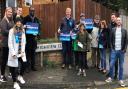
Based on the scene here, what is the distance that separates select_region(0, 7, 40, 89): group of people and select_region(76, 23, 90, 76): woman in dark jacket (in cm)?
150

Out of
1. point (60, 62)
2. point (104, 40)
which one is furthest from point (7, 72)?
point (104, 40)

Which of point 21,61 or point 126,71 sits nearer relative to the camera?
point 21,61

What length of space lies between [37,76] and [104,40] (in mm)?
2456

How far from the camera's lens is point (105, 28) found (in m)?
15.5

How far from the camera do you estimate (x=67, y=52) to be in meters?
16.1

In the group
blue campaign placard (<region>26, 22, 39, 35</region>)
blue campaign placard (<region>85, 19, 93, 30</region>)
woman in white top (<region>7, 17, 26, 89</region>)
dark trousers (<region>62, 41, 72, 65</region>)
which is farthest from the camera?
blue campaign placard (<region>85, 19, 93, 30</region>)

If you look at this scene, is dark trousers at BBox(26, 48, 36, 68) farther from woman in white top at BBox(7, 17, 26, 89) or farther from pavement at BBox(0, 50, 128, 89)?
Answer: woman in white top at BBox(7, 17, 26, 89)

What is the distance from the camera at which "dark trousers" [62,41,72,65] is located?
52.5 ft

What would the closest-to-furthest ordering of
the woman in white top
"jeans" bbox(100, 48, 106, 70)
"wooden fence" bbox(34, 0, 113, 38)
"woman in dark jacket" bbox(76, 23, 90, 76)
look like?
the woman in white top → "woman in dark jacket" bbox(76, 23, 90, 76) → "jeans" bbox(100, 48, 106, 70) → "wooden fence" bbox(34, 0, 113, 38)

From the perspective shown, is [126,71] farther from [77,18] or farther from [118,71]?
[77,18]

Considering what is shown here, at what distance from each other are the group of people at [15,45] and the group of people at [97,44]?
4.05 ft

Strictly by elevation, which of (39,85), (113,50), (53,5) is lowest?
(39,85)

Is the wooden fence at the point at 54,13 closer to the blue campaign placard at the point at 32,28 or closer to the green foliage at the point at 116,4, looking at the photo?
the blue campaign placard at the point at 32,28

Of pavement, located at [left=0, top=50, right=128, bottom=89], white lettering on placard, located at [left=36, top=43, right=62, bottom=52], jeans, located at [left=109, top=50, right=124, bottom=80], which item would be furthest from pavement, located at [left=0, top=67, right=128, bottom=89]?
white lettering on placard, located at [left=36, top=43, right=62, bottom=52]
